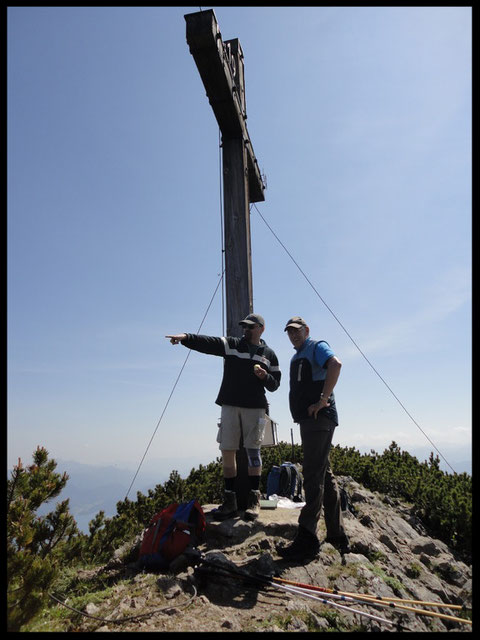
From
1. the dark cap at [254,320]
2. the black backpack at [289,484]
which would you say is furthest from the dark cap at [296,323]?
the black backpack at [289,484]

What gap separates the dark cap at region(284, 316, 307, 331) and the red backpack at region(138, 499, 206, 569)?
8.10ft

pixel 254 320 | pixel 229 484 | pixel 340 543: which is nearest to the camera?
pixel 340 543

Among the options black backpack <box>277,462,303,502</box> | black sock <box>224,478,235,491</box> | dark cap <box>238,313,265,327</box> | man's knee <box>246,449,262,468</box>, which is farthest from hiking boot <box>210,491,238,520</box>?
dark cap <box>238,313,265,327</box>

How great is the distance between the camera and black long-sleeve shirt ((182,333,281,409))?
514 centimetres

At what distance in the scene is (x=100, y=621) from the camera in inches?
116

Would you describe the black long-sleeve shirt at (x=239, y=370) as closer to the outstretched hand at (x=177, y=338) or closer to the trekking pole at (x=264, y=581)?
the outstretched hand at (x=177, y=338)

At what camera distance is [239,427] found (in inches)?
204

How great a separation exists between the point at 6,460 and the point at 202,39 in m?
6.05

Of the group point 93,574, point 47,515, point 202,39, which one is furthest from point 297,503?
point 202,39

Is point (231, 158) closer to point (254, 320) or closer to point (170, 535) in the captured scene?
point (254, 320)

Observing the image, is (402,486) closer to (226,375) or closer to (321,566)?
(321,566)

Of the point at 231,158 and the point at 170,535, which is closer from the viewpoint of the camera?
the point at 170,535

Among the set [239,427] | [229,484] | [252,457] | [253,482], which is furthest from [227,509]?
[239,427]

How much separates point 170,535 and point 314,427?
1944 mm
